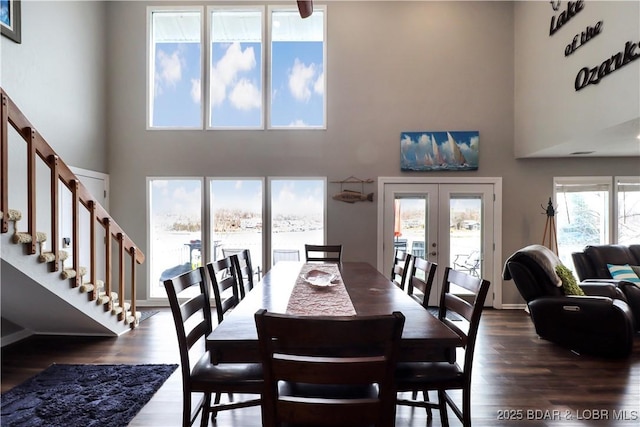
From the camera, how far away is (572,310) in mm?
3041

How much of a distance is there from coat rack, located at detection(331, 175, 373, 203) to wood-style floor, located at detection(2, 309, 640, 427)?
2.18 metres

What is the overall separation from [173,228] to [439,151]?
4.03 metres

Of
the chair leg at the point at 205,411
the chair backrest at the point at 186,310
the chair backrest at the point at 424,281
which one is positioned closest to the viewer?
the chair backrest at the point at 186,310

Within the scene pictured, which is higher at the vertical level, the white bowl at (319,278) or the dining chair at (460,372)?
the white bowl at (319,278)

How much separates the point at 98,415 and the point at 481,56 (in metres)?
5.76

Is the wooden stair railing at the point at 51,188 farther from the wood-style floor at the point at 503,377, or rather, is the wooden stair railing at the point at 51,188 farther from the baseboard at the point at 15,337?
the baseboard at the point at 15,337

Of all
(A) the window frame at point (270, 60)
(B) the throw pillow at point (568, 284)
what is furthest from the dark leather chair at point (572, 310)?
(A) the window frame at point (270, 60)

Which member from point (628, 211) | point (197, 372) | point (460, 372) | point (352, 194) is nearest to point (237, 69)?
point (352, 194)

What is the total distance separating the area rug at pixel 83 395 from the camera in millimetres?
2051

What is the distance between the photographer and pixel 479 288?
4.94 feet

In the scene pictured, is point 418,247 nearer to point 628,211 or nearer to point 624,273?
point 624,273

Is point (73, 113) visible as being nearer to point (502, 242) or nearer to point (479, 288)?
point (479, 288)

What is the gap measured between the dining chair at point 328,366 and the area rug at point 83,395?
1.67m

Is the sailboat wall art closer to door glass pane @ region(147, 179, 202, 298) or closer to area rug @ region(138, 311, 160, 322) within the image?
door glass pane @ region(147, 179, 202, 298)
